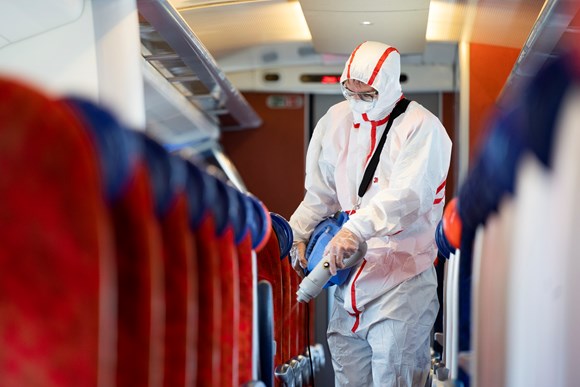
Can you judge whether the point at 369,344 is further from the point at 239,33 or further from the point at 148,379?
the point at 239,33

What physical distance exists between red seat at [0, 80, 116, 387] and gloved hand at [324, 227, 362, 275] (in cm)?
262

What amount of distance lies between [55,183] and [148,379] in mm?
387

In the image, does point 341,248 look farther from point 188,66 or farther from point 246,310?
point 188,66

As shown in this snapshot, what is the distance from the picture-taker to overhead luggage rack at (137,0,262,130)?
5.14 metres

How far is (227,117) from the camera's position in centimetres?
852

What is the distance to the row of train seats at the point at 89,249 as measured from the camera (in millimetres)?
1271

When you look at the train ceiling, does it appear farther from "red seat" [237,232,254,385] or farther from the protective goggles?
"red seat" [237,232,254,385]

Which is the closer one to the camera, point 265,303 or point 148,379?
point 148,379

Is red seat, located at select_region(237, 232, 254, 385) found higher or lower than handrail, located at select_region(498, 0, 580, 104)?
lower

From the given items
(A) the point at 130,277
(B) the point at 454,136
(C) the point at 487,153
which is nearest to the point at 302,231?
(C) the point at 487,153

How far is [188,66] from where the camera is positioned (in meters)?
6.42

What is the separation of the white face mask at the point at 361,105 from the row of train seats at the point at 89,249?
2.57 metres

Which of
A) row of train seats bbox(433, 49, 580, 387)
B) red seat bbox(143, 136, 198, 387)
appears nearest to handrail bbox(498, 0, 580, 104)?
row of train seats bbox(433, 49, 580, 387)

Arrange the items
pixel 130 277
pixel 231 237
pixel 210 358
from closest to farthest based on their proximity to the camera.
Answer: pixel 130 277 → pixel 210 358 → pixel 231 237
